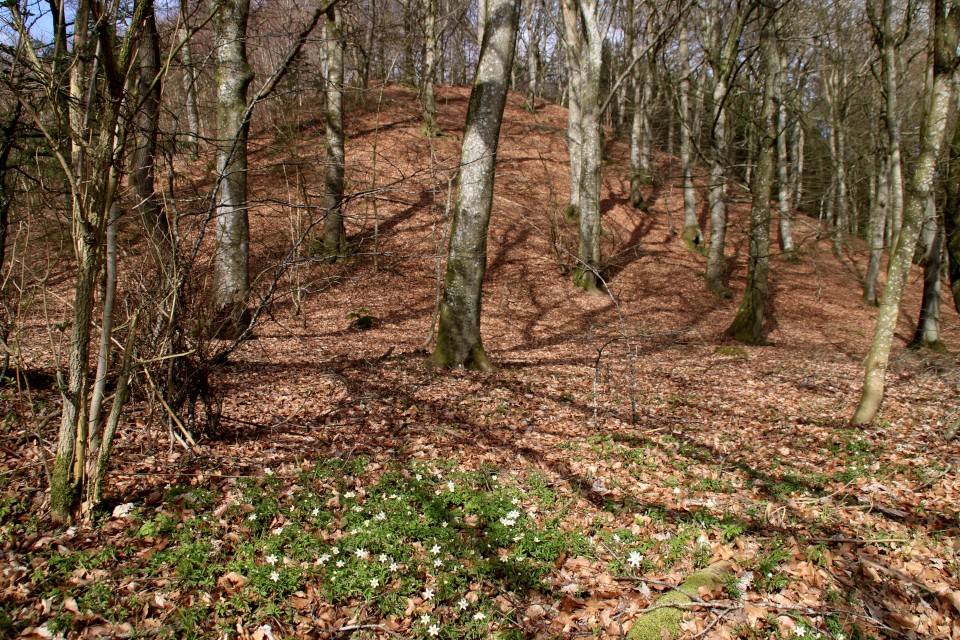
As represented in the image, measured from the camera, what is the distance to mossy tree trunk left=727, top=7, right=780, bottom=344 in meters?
10.5

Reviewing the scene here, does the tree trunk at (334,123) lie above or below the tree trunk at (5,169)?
above

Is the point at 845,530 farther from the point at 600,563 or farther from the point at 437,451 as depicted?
the point at 437,451

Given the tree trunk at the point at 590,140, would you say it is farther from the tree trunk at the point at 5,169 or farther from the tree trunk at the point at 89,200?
the tree trunk at the point at 89,200

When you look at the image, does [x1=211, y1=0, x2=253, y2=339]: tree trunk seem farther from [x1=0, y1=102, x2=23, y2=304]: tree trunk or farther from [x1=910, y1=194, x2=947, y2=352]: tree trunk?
[x1=910, y1=194, x2=947, y2=352]: tree trunk

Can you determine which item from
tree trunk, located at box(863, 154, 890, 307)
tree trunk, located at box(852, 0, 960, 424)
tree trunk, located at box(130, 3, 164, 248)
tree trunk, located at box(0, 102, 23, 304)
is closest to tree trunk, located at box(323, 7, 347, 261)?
tree trunk, located at box(130, 3, 164, 248)

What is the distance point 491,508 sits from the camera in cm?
392

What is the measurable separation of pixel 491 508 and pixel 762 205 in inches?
389

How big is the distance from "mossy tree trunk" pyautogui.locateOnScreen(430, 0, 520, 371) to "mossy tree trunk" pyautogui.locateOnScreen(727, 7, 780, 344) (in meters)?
5.94

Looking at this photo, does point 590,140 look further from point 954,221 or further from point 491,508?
point 491,508

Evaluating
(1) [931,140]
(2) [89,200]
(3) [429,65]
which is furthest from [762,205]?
(3) [429,65]

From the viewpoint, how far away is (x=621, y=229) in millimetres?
19406

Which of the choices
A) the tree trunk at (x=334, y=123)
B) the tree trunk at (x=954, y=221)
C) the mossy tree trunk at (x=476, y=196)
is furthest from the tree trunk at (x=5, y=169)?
the tree trunk at (x=954, y=221)

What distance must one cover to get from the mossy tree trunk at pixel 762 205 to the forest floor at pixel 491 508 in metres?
3.59

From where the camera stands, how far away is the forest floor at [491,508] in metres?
2.88
